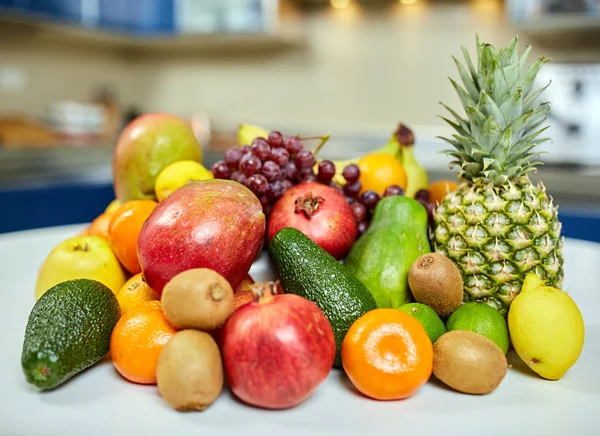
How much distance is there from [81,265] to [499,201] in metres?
0.74

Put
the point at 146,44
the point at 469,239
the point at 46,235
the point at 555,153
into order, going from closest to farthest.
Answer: the point at 469,239
the point at 46,235
the point at 555,153
the point at 146,44

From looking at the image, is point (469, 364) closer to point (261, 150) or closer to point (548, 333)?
point (548, 333)

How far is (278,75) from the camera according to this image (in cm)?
495

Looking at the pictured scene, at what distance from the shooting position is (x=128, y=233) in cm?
99

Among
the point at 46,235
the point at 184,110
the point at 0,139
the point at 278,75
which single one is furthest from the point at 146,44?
the point at 46,235

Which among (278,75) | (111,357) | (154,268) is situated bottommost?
(111,357)

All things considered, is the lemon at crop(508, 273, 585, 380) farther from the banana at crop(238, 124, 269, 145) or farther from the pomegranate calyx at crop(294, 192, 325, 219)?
the banana at crop(238, 124, 269, 145)

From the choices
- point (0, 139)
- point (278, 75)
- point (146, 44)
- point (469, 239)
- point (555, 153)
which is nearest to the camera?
point (469, 239)

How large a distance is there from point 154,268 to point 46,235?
0.69 m

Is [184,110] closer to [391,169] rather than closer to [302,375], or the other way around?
[391,169]

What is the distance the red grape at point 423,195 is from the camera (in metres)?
1.29

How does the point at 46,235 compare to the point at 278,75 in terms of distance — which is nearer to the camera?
the point at 46,235

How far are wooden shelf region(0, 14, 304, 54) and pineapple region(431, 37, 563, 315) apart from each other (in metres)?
3.62

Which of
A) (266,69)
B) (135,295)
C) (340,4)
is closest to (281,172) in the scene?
(135,295)
